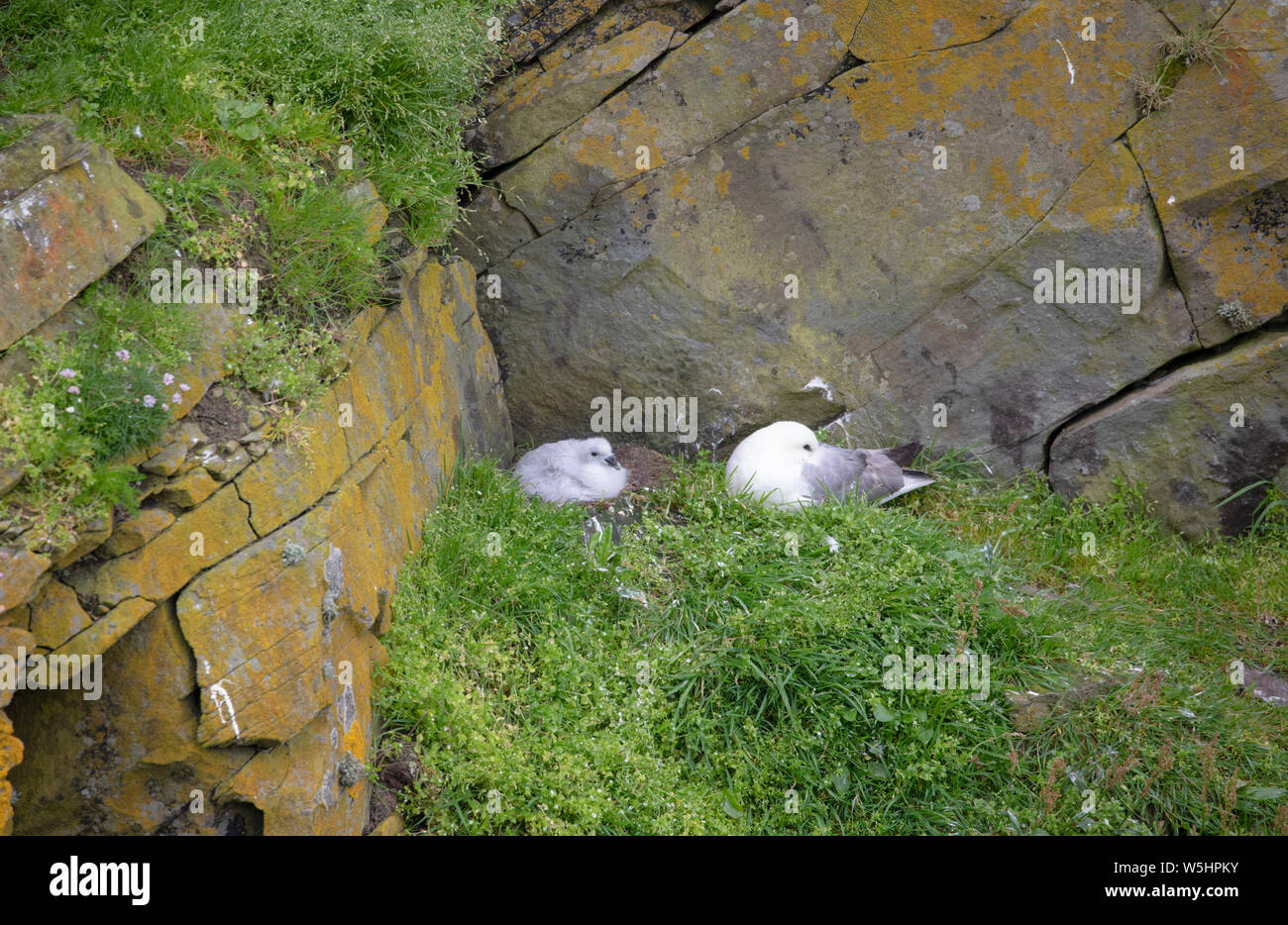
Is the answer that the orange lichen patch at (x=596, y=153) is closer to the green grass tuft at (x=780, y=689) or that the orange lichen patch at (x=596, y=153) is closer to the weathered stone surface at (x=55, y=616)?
the green grass tuft at (x=780, y=689)

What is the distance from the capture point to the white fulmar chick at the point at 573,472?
497 cm

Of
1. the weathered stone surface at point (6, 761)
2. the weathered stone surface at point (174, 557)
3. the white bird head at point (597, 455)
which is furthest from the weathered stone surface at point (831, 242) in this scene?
the weathered stone surface at point (6, 761)

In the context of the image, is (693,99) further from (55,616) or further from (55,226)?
(55,616)

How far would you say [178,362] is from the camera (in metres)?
3.09

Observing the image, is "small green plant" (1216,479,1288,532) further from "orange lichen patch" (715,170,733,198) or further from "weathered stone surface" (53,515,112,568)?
"weathered stone surface" (53,515,112,568)

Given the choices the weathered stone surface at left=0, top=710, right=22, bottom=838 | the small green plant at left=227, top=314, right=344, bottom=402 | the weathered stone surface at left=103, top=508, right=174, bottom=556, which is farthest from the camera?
the small green plant at left=227, top=314, right=344, bottom=402

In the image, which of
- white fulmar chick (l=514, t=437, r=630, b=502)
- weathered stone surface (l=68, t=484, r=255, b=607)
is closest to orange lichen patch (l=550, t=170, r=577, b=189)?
white fulmar chick (l=514, t=437, r=630, b=502)

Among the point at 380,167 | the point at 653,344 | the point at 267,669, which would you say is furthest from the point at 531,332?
the point at 267,669

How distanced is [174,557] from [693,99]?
3.90 m

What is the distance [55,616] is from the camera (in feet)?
8.66

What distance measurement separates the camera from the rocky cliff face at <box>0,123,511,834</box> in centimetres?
273

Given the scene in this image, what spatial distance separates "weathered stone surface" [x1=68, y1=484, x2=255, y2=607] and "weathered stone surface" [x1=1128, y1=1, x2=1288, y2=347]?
512cm

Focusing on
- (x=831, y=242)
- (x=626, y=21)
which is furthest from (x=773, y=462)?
(x=626, y=21)
